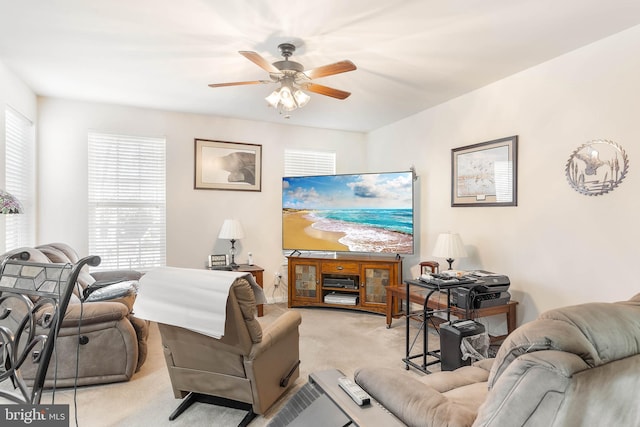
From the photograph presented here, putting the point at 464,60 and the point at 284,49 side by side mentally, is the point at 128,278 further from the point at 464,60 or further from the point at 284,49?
the point at 464,60

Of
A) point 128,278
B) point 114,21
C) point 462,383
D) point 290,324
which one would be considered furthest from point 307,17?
point 128,278

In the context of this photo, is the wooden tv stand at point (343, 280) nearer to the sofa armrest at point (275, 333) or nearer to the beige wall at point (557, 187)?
the beige wall at point (557, 187)

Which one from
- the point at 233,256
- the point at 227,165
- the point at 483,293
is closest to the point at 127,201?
the point at 227,165

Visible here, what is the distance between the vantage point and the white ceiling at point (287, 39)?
2199 mm

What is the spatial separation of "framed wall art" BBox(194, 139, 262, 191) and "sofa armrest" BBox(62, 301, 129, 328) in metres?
2.29

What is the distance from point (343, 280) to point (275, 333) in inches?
98.2

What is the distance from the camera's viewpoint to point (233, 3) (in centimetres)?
215

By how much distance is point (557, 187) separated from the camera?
2.88 metres

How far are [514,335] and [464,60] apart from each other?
2.67 meters

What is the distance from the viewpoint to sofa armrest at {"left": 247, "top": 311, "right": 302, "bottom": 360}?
2.03 metres

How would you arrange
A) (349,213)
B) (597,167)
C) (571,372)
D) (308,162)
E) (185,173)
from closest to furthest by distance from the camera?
(571,372) < (597,167) < (185,173) < (349,213) < (308,162)

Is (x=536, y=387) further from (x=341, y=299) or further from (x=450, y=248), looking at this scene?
(x=341, y=299)

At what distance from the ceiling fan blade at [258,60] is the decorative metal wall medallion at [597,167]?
Answer: 96.4 inches
